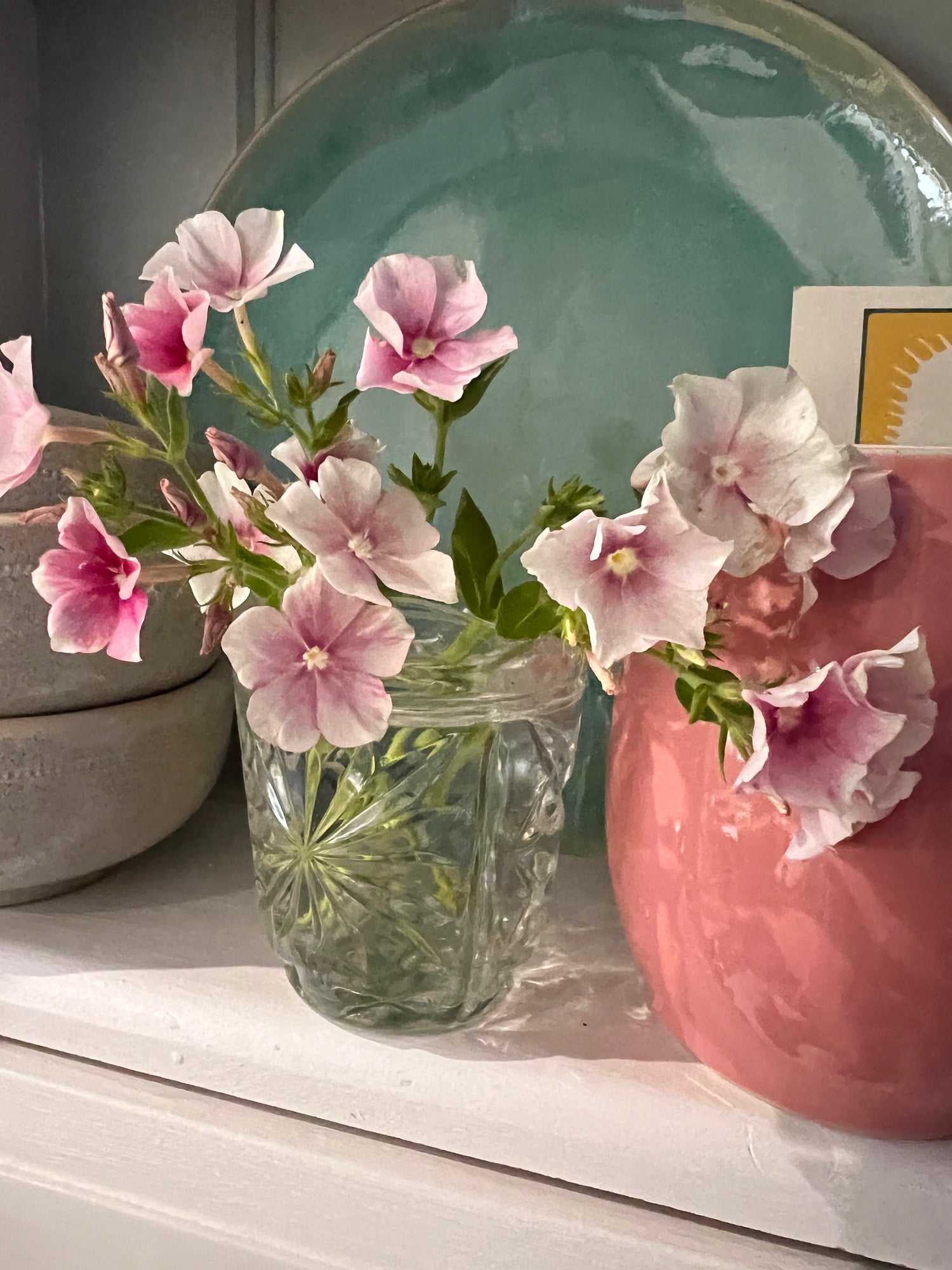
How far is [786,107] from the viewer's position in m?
0.44

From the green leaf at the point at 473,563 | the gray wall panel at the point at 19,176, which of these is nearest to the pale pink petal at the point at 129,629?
the green leaf at the point at 473,563

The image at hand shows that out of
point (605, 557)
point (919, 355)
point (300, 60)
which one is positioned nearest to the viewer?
point (605, 557)

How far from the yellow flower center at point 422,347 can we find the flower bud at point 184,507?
78 millimetres

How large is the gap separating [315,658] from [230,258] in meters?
0.12

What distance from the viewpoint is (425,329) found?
0.89ft

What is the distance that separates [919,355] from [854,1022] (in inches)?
11.3

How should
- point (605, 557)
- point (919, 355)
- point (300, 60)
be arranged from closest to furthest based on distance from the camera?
1. point (605, 557)
2. point (919, 355)
3. point (300, 60)

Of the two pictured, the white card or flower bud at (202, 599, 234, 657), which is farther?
the white card

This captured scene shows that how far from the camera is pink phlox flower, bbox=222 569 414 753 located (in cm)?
24

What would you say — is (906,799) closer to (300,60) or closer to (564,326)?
(564,326)

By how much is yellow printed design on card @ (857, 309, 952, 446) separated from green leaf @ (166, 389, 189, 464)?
29 centimetres

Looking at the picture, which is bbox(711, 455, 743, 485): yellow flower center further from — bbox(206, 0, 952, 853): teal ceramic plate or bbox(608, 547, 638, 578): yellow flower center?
bbox(206, 0, 952, 853): teal ceramic plate

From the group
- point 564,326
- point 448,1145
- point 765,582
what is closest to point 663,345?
point 564,326

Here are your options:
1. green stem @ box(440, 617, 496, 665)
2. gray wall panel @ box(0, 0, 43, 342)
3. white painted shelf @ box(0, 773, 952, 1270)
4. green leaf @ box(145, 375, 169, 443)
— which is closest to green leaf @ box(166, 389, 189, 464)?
green leaf @ box(145, 375, 169, 443)
